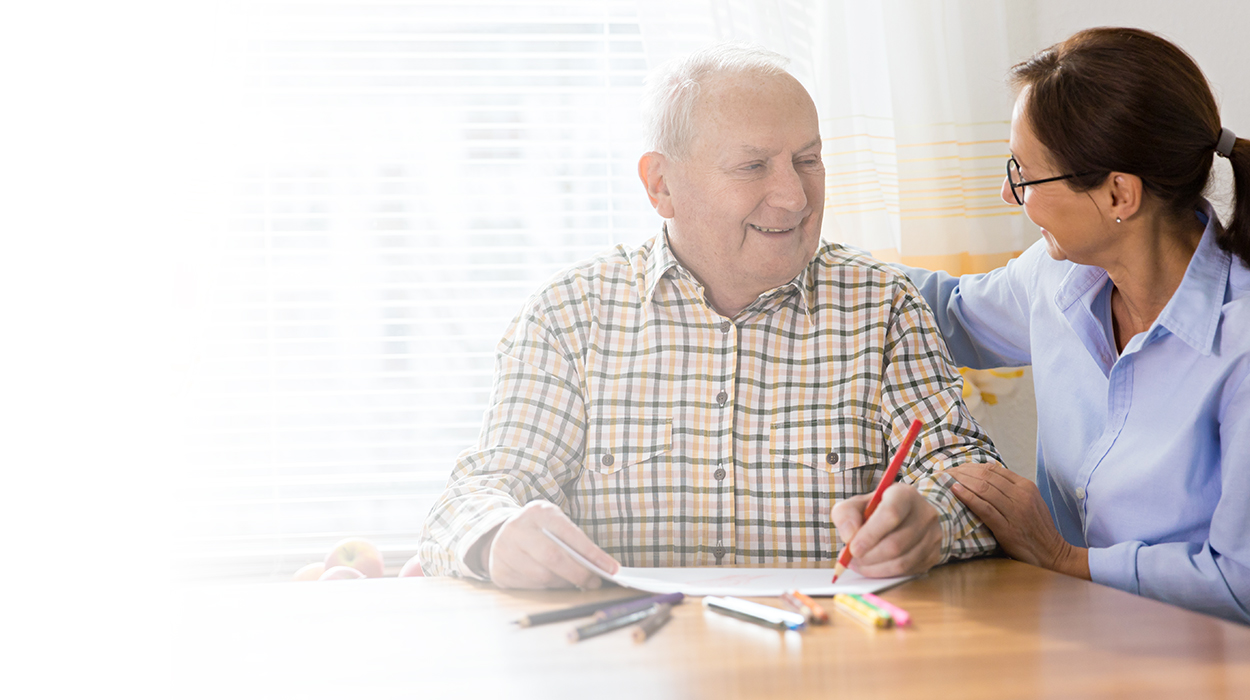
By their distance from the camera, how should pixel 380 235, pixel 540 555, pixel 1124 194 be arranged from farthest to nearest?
pixel 380 235 < pixel 1124 194 < pixel 540 555

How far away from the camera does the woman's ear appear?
1.26m

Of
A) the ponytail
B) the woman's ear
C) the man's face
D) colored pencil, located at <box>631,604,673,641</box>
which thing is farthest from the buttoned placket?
the ponytail

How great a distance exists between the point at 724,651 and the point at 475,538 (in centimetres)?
40

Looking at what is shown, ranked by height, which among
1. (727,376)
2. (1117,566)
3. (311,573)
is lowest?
(311,573)

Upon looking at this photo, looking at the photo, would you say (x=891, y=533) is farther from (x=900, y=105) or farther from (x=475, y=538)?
(x=900, y=105)

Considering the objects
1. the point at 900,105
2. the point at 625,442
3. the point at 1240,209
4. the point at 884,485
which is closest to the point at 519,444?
the point at 625,442

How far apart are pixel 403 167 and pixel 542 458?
99 cm

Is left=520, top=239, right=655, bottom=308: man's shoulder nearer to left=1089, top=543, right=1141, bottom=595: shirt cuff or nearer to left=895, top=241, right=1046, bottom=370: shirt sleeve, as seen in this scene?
left=895, top=241, right=1046, bottom=370: shirt sleeve

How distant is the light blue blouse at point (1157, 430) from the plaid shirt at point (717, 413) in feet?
0.57

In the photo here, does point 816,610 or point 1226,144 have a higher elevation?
point 1226,144

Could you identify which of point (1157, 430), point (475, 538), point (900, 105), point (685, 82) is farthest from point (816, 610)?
point (900, 105)

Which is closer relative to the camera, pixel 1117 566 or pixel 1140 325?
pixel 1117 566

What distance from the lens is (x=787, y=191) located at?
1.37 metres

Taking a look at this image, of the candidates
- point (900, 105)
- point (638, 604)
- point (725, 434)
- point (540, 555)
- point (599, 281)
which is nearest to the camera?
point (638, 604)
